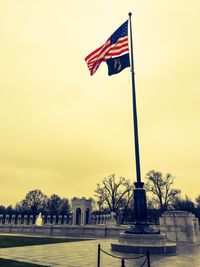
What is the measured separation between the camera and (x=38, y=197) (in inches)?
3711

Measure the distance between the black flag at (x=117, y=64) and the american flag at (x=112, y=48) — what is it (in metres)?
0.36

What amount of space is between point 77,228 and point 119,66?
21.5 metres

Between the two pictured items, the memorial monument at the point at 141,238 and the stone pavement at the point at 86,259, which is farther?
the memorial monument at the point at 141,238

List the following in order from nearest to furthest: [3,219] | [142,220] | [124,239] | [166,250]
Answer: [166,250], [124,239], [142,220], [3,219]

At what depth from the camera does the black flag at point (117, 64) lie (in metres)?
16.9

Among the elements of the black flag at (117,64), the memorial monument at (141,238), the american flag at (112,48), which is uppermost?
A: the american flag at (112,48)

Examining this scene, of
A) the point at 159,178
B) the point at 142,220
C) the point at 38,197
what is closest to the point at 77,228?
the point at 142,220

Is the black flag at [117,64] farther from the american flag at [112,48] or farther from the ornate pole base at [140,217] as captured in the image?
the ornate pole base at [140,217]

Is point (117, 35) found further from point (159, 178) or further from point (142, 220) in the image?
point (159, 178)

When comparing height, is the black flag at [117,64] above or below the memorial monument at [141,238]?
above

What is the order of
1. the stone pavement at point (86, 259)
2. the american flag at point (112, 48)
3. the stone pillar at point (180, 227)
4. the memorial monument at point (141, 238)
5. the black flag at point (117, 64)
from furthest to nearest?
1. the stone pillar at point (180, 227)
2. the american flag at point (112, 48)
3. the black flag at point (117, 64)
4. the memorial monument at point (141, 238)
5. the stone pavement at point (86, 259)

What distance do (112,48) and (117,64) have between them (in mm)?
1465

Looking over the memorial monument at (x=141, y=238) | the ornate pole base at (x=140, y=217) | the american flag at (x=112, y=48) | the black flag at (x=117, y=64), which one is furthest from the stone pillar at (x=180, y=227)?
the american flag at (x=112, y=48)

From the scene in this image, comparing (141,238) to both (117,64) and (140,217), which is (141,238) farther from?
(117,64)
